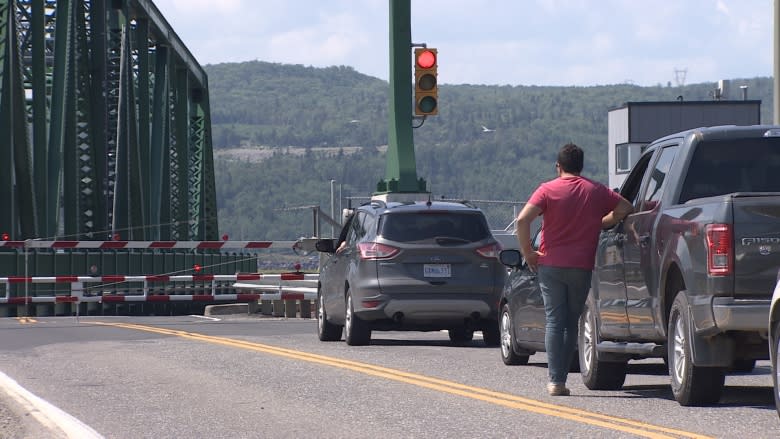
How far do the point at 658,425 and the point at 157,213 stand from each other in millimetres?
41246

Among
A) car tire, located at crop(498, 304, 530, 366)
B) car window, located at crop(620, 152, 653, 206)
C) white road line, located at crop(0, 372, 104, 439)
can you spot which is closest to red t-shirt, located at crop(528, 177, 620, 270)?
car window, located at crop(620, 152, 653, 206)

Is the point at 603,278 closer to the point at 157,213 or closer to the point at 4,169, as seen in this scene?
the point at 4,169

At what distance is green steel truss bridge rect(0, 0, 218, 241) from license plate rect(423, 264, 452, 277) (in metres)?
15.0

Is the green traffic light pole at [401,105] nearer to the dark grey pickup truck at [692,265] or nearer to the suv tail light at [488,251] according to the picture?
the suv tail light at [488,251]

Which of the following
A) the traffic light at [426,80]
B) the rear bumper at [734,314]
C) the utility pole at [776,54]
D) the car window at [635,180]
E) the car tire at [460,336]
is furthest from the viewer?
the traffic light at [426,80]

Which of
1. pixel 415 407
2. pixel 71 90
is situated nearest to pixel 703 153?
pixel 415 407

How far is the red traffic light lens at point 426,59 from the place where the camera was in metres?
23.5

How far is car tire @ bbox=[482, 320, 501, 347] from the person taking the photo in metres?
18.9

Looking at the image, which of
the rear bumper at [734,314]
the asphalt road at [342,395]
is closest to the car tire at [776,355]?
the asphalt road at [342,395]

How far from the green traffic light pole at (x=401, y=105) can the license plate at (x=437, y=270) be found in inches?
205

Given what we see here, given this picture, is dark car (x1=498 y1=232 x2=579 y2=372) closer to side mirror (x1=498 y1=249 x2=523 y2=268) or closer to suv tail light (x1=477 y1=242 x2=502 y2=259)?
side mirror (x1=498 y1=249 x2=523 y2=268)

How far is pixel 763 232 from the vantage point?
10.4 metres

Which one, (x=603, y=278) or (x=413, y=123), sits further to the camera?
(x=413, y=123)

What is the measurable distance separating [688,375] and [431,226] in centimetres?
827
